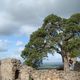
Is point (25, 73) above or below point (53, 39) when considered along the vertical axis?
below

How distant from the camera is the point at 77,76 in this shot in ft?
75.0

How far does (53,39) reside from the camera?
142 ft

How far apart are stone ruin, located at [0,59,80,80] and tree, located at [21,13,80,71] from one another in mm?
12497

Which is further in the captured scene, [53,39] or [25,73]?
[53,39]

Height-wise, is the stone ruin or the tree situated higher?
the tree

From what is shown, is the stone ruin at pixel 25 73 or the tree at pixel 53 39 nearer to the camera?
the stone ruin at pixel 25 73

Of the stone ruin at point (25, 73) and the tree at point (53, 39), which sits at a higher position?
the tree at point (53, 39)

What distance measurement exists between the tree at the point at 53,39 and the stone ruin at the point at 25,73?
12.5 metres

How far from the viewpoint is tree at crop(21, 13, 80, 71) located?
140ft

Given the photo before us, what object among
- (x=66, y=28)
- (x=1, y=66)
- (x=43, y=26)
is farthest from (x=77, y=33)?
(x=1, y=66)

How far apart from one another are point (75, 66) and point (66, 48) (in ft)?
13.4

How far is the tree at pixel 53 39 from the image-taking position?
140ft

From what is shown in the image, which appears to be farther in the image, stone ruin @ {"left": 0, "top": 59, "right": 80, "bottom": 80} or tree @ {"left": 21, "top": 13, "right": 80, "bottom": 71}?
tree @ {"left": 21, "top": 13, "right": 80, "bottom": 71}

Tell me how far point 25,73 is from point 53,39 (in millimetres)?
17070
